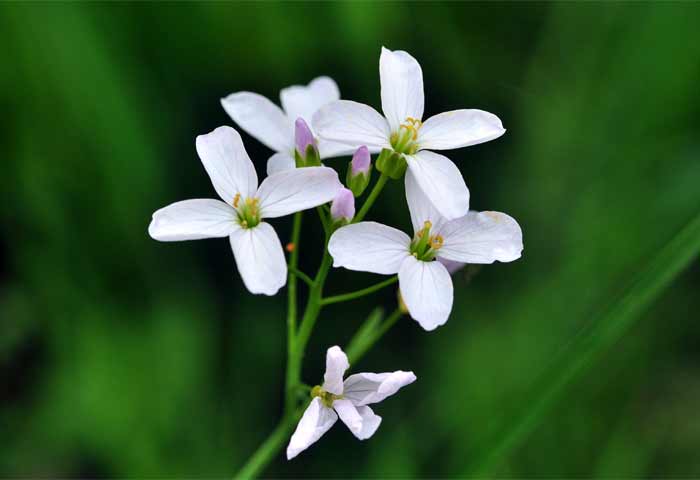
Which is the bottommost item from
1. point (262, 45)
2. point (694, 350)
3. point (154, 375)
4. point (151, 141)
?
point (154, 375)

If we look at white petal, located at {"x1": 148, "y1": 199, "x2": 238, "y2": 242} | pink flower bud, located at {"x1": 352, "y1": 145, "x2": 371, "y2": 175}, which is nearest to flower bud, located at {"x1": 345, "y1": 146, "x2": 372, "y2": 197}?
pink flower bud, located at {"x1": 352, "y1": 145, "x2": 371, "y2": 175}

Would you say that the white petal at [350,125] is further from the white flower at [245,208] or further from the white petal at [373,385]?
the white petal at [373,385]

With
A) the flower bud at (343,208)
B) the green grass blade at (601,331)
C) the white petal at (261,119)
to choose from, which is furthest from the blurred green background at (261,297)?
the flower bud at (343,208)

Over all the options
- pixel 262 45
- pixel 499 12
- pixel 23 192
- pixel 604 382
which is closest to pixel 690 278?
pixel 604 382

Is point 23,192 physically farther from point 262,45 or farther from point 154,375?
point 262,45

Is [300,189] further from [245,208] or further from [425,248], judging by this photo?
[425,248]

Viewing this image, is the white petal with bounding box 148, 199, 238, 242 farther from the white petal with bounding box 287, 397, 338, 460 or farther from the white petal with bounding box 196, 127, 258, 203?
the white petal with bounding box 287, 397, 338, 460
